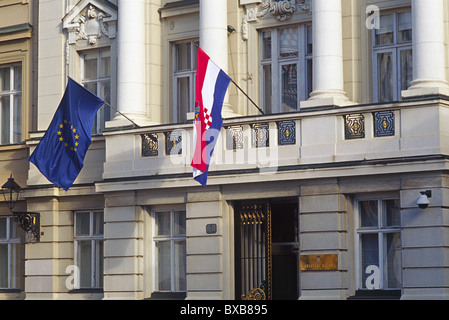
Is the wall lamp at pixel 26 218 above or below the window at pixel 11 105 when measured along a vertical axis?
below

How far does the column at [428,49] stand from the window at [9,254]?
12.3 meters

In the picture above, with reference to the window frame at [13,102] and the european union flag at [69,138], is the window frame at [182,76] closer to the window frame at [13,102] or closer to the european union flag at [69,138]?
the european union flag at [69,138]

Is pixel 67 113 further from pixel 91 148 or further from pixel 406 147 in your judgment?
pixel 406 147

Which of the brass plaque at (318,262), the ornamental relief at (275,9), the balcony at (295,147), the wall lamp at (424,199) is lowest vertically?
the brass plaque at (318,262)

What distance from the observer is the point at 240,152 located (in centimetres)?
2669

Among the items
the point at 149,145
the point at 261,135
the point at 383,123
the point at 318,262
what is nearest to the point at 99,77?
the point at 149,145

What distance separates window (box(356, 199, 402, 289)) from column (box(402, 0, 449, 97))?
257cm

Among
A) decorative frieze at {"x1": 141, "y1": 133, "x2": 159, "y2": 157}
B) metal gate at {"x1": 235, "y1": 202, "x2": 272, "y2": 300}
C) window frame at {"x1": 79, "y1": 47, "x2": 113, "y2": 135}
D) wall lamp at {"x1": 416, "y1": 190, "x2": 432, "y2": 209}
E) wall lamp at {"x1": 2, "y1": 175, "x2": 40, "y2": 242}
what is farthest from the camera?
window frame at {"x1": 79, "y1": 47, "x2": 113, "y2": 135}

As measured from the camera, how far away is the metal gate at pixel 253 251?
26.8m

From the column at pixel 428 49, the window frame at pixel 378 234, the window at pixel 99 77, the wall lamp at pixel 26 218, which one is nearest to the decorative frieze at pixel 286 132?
the window frame at pixel 378 234

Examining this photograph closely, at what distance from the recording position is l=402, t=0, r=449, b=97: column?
2428cm

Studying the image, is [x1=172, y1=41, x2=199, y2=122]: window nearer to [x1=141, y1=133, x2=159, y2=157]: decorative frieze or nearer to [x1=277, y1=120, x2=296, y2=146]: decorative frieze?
[x1=141, y1=133, x2=159, y2=157]: decorative frieze

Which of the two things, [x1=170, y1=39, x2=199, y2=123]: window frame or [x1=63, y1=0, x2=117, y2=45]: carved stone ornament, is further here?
[x1=63, y1=0, x2=117, y2=45]: carved stone ornament

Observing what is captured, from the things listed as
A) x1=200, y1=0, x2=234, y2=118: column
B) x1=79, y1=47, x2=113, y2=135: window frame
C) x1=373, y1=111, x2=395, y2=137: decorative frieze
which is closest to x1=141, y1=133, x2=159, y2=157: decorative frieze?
x1=200, y1=0, x2=234, y2=118: column
